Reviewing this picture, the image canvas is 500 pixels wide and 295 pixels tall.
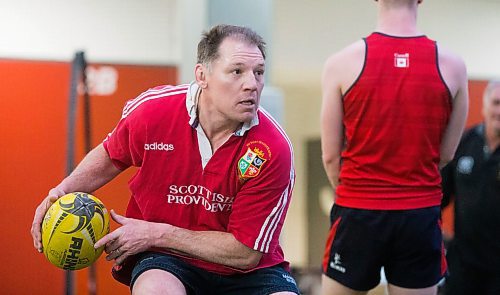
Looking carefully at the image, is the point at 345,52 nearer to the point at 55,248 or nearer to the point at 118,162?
the point at 118,162

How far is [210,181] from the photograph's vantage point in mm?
3176

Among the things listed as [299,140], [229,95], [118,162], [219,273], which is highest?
[229,95]

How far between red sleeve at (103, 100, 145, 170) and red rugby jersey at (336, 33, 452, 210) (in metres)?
0.90

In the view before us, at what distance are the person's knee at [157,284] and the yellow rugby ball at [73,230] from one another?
219 millimetres

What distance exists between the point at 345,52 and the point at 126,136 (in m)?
1.00

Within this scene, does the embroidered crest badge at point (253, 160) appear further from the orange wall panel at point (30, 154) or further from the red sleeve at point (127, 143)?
the orange wall panel at point (30, 154)

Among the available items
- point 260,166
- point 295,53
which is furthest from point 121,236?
point 295,53

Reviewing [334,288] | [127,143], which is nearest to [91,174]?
[127,143]

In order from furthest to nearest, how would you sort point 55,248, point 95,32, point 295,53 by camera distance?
point 295,53 < point 95,32 < point 55,248

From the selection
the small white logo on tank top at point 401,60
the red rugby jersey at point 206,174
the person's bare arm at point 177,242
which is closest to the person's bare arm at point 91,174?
the red rugby jersey at point 206,174

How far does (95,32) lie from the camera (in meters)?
7.19

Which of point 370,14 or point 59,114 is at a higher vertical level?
point 370,14

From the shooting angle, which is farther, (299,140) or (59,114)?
(299,140)

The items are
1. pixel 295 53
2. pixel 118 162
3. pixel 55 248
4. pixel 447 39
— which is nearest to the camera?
pixel 55 248
